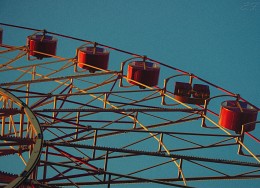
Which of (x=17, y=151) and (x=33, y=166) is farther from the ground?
(x=33, y=166)

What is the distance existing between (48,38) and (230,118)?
39.8ft

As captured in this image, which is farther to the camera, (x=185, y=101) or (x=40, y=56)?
(x=40, y=56)

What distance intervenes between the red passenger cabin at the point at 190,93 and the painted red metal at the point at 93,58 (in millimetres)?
4586

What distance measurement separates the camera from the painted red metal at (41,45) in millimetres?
28234

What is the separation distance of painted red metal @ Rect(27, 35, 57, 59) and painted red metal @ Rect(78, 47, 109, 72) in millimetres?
2055

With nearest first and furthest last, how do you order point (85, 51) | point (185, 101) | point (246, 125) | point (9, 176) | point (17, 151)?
point (9, 176) → point (17, 151) → point (246, 125) → point (185, 101) → point (85, 51)

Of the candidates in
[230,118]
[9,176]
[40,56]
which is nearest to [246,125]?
[230,118]

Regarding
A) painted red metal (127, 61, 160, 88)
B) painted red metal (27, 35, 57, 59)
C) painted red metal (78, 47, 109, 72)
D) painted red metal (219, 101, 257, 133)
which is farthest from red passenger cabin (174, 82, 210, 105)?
painted red metal (27, 35, 57, 59)

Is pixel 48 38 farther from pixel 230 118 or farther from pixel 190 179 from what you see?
pixel 190 179

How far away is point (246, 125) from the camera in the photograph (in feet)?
68.8

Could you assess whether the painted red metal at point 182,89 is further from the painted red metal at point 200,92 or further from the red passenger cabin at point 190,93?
the painted red metal at point 200,92

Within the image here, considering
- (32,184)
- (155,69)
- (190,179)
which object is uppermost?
(155,69)

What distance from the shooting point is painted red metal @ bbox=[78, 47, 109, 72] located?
2698 cm

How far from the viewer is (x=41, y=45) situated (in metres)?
28.3
